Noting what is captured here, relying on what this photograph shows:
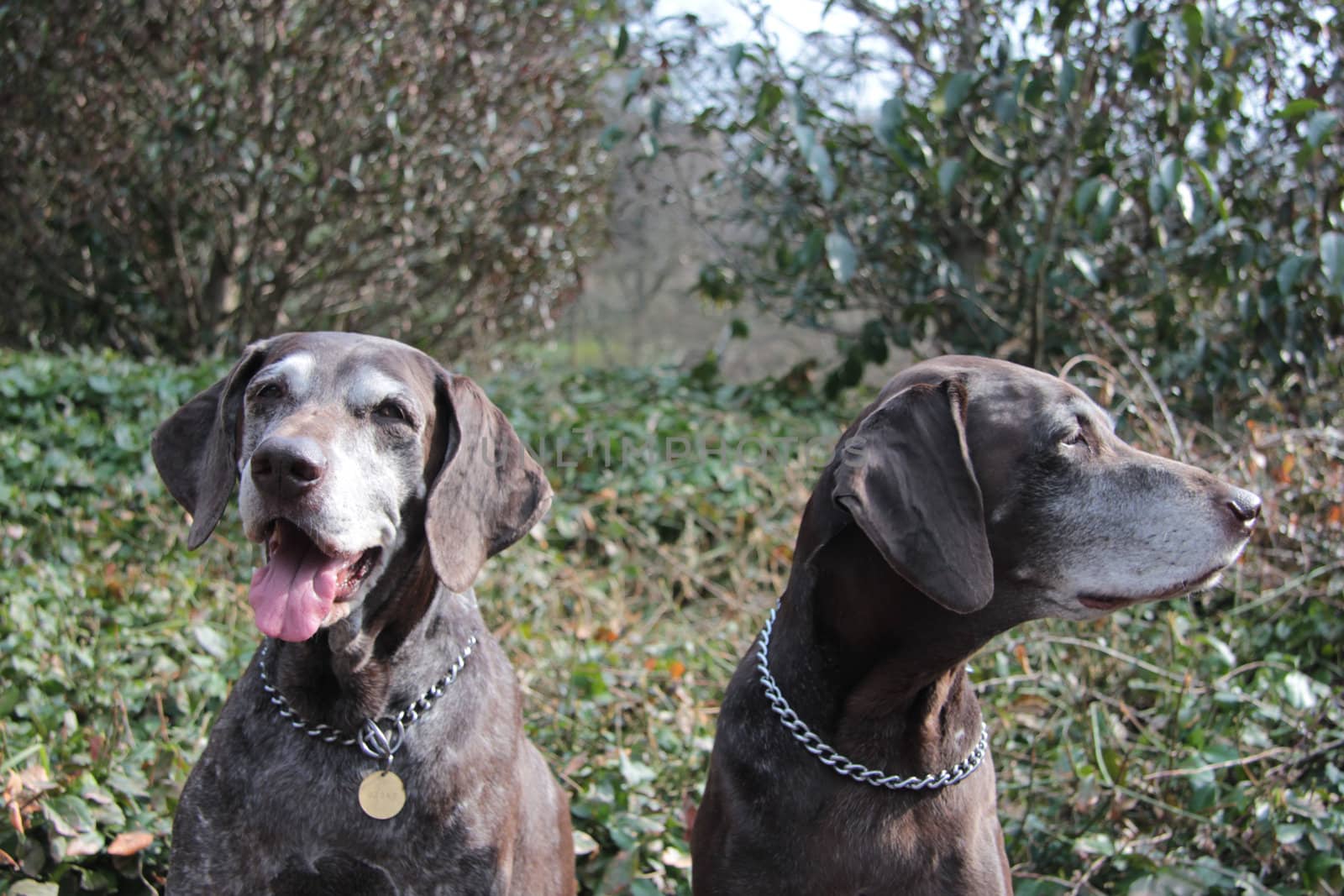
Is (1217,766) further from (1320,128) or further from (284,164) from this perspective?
(284,164)

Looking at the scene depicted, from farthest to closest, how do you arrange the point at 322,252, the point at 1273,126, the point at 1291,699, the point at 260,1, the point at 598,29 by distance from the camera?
the point at 598,29 → the point at 322,252 → the point at 260,1 → the point at 1273,126 → the point at 1291,699

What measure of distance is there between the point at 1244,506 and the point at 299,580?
1992 millimetres

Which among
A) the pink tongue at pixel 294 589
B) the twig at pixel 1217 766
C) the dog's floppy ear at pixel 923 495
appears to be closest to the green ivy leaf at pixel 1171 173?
the twig at pixel 1217 766

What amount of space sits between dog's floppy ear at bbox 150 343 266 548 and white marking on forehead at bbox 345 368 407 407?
1.17 ft

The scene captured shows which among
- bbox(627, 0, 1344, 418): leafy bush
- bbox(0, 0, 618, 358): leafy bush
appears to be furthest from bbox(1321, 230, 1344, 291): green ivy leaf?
bbox(0, 0, 618, 358): leafy bush

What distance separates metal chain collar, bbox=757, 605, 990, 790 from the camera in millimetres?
2574

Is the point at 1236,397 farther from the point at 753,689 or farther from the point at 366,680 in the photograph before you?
the point at 366,680

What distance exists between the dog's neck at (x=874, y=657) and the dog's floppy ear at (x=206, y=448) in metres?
1.40

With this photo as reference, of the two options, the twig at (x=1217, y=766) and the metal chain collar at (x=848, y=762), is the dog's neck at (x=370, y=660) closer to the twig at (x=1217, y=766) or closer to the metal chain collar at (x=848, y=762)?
the metal chain collar at (x=848, y=762)

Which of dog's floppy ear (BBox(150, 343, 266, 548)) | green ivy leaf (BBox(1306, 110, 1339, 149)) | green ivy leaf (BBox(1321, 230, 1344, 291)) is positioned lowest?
dog's floppy ear (BBox(150, 343, 266, 548))

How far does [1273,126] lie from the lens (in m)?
6.61

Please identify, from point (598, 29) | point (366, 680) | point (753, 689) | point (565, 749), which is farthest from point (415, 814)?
point (598, 29)

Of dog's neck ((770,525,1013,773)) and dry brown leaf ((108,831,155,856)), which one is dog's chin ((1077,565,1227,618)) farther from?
dry brown leaf ((108,831,155,856))

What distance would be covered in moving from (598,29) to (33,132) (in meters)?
4.19
